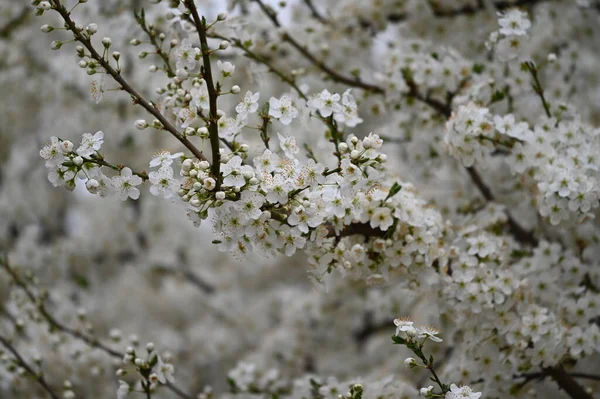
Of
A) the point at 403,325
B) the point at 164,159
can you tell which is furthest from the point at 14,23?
the point at 403,325

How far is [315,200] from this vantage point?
2266 millimetres

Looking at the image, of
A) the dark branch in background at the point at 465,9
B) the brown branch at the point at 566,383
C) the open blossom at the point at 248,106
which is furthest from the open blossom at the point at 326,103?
the dark branch in background at the point at 465,9

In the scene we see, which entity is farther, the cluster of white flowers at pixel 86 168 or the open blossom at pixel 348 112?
the open blossom at pixel 348 112

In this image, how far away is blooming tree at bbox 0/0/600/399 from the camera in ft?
7.41

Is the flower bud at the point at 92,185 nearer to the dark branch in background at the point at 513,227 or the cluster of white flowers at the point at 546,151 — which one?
the cluster of white flowers at the point at 546,151

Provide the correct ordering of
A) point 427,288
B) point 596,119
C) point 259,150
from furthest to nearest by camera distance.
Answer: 1. point 596,119
2. point 427,288
3. point 259,150

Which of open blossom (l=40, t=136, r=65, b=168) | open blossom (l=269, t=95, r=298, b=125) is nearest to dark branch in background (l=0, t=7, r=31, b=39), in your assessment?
open blossom (l=40, t=136, r=65, b=168)

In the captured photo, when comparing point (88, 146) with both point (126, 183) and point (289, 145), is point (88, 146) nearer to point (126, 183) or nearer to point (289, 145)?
point (126, 183)

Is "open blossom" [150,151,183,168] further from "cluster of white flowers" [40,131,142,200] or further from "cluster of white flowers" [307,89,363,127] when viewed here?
"cluster of white flowers" [307,89,363,127]

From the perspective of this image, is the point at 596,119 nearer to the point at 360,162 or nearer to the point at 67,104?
the point at 360,162

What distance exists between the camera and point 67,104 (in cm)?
634

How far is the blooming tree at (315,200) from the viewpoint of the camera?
2.26 metres

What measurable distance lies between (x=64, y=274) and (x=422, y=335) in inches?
192

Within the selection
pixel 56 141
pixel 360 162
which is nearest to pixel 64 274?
pixel 56 141
